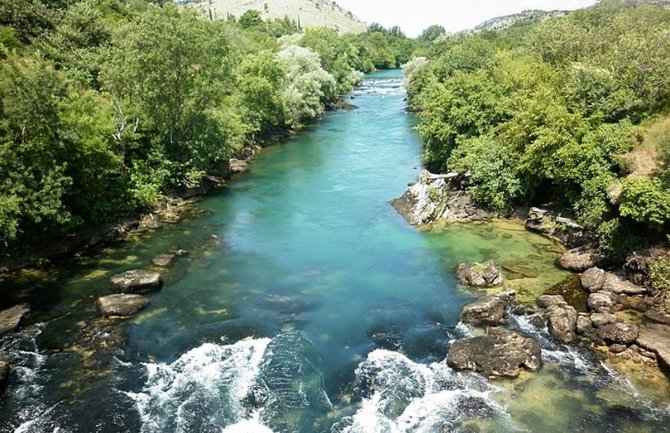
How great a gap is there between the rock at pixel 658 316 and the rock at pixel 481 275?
25.9 ft

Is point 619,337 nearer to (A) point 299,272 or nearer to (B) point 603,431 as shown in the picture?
(B) point 603,431

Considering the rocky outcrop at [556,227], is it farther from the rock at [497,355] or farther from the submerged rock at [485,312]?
the rock at [497,355]

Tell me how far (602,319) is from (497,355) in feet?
21.3

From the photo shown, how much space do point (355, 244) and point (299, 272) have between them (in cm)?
620

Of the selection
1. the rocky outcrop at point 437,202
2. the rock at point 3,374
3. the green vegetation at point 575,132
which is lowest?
the rocky outcrop at point 437,202

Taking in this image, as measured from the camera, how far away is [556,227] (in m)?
37.8

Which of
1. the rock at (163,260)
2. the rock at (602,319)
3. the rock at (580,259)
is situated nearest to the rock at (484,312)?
the rock at (602,319)

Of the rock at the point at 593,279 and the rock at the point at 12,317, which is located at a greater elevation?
the rock at the point at 12,317

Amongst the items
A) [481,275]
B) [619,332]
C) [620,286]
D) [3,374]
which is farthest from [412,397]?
[3,374]

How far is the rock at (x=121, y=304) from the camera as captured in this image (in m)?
28.3

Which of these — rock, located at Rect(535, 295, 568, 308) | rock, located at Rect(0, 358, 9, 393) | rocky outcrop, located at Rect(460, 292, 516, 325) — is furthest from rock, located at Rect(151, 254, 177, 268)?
rock, located at Rect(535, 295, 568, 308)

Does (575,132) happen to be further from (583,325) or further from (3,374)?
(3,374)

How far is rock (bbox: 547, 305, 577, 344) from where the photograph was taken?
25.3m

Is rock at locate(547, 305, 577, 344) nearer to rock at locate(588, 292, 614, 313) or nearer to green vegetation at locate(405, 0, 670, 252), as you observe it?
rock at locate(588, 292, 614, 313)
